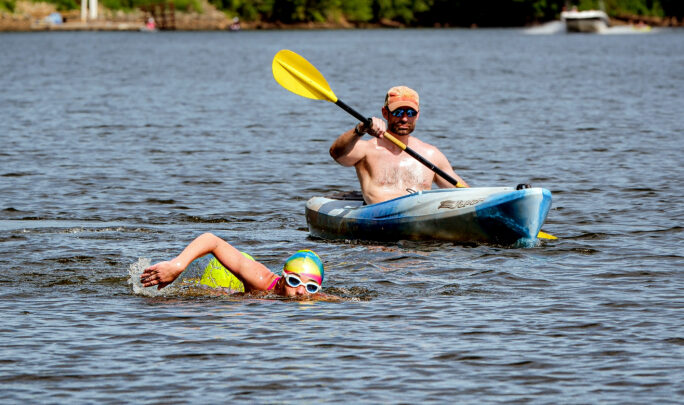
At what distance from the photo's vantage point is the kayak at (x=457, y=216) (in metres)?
10.5

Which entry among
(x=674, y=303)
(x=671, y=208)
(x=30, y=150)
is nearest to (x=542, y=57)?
(x=30, y=150)

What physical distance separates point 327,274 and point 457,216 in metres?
1.56

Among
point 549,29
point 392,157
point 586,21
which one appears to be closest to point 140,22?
point 549,29

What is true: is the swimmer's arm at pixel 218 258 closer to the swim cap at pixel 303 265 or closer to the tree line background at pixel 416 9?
the swim cap at pixel 303 265

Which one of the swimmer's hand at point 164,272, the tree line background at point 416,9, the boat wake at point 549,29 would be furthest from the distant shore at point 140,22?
the swimmer's hand at point 164,272

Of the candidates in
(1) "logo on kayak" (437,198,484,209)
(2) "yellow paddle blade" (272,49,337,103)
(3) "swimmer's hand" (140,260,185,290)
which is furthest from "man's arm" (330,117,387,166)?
(3) "swimmer's hand" (140,260,185,290)

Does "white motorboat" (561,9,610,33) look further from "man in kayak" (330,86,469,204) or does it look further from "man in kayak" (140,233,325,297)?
"man in kayak" (140,233,325,297)

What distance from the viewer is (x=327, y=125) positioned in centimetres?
2583

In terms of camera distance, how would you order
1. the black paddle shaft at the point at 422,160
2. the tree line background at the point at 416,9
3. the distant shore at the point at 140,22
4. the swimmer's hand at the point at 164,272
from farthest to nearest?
1. the tree line background at the point at 416,9
2. the distant shore at the point at 140,22
3. the black paddle shaft at the point at 422,160
4. the swimmer's hand at the point at 164,272

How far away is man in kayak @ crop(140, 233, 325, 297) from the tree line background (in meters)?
118

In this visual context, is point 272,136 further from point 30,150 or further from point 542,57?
point 542,57

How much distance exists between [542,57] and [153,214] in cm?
5065

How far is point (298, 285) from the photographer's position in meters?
8.45

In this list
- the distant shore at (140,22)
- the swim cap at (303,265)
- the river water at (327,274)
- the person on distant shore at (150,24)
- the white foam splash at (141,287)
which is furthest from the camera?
the person on distant shore at (150,24)
